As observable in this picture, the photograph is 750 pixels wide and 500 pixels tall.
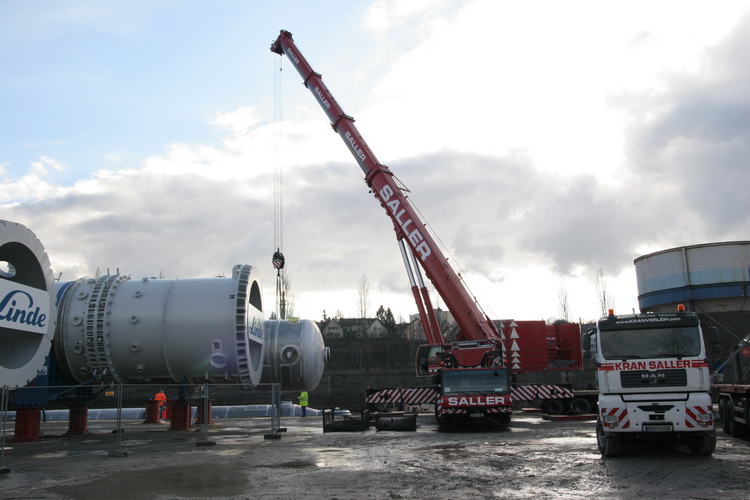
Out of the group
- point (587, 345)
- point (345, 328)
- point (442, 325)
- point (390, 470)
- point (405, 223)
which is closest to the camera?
point (390, 470)

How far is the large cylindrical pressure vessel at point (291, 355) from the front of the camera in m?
23.7

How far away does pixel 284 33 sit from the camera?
92.6ft

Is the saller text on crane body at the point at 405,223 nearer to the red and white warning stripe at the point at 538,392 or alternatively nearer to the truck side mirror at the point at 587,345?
the red and white warning stripe at the point at 538,392

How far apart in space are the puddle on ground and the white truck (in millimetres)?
6967

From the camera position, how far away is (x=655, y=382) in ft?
40.4

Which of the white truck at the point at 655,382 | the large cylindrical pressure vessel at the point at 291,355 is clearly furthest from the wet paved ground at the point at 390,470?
the large cylindrical pressure vessel at the point at 291,355

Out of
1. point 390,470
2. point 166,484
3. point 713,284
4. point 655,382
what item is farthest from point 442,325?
point 166,484

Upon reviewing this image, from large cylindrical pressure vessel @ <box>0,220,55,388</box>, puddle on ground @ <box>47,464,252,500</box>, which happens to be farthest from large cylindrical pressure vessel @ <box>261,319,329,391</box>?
puddle on ground @ <box>47,464,252,500</box>

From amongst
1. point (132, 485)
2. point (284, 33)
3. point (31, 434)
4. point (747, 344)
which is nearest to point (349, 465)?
point (132, 485)

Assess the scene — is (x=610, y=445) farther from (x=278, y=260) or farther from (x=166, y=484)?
(x=278, y=260)

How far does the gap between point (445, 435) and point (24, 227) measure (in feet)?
40.0

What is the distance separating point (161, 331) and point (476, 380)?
9.66 m

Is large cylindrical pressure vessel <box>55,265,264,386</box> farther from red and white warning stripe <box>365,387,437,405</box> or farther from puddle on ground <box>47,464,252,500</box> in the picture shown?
puddle on ground <box>47,464,252,500</box>

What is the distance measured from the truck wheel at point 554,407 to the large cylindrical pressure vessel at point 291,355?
342 inches
